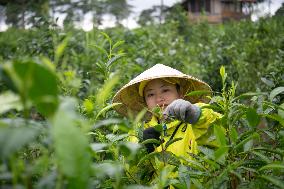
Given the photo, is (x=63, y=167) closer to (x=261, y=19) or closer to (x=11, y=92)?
(x=11, y=92)

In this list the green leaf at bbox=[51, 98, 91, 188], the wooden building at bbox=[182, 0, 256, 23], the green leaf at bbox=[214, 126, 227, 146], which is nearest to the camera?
the green leaf at bbox=[51, 98, 91, 188]

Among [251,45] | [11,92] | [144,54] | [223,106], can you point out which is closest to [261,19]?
[251,45]

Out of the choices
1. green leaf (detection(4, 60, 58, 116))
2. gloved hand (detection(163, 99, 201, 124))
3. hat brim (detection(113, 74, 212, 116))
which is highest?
green leaf (detection(4, 60, 58, 116))

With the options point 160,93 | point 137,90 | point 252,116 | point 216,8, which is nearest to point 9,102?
point 252,116

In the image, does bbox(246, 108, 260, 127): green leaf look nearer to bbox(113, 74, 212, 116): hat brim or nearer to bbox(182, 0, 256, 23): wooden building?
bbox(113, 74, 212, 116): hat brim

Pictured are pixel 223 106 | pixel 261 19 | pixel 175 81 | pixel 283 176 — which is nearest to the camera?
pixel 283 176

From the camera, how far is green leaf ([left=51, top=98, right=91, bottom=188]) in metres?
0.56

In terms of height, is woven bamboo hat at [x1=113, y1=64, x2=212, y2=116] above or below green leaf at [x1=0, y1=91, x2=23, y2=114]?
below

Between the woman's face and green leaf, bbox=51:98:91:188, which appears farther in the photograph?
the woman's face

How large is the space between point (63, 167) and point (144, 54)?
3.54 meters

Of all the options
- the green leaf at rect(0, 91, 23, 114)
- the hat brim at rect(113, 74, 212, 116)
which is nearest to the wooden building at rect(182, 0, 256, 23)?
the hat brim at rect(113, 74, 212, 116)

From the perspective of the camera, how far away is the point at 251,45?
4.91 metres

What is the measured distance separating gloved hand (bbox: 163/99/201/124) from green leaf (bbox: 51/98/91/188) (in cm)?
99

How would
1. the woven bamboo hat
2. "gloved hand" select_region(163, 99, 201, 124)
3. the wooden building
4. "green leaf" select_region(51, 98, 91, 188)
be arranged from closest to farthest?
"green leaf" select_region(51, 98, 91, 188), "gloved hand" select_region(163, 99, 201, 124), the woven bamboo hat, the wooden building
